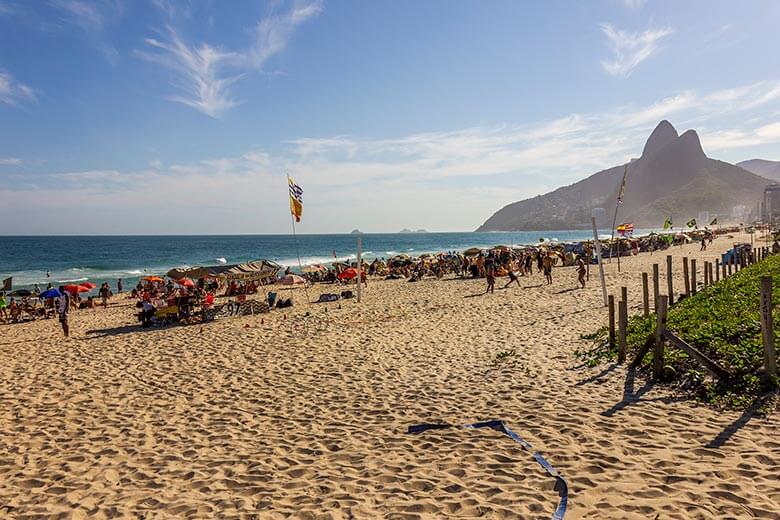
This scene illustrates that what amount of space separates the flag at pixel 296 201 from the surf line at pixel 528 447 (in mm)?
10591

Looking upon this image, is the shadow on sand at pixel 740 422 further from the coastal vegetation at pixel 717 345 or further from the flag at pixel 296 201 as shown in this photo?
the flag at pixel 296 201

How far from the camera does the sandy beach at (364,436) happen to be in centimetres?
453

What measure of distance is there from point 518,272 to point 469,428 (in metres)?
23.4

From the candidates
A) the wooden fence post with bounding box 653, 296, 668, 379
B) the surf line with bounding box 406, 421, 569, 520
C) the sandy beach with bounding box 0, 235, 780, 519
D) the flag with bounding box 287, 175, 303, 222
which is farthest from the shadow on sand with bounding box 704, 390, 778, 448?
the flag with bounding box 287, 175, 303, 222

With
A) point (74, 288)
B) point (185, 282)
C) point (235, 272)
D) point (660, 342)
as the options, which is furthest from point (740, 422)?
point (74, 288)

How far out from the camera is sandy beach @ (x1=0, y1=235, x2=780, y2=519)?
4.53 metres

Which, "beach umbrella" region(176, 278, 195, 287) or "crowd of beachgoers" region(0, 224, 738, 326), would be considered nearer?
"crowd of beachgoers" region(0, 224, 738, 326)

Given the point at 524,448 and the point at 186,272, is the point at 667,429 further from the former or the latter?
the point at 186,272

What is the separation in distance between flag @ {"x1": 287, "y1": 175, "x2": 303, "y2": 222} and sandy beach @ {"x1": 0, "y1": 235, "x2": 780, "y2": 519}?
509 centimetres

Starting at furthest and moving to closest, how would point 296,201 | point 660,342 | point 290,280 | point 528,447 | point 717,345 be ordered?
point 290,280 < point 296,201 < point 717,345 < point 660,342 < point 528,447

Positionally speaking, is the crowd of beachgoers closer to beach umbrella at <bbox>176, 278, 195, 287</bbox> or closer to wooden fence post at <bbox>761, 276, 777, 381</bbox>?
beach umbrella at <bbox>176, 278, 195, 287</bbox>

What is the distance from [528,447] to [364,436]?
2.10 m

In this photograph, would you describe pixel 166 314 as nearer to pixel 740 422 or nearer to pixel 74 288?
pixel 74 288

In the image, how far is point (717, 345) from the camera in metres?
7.65
